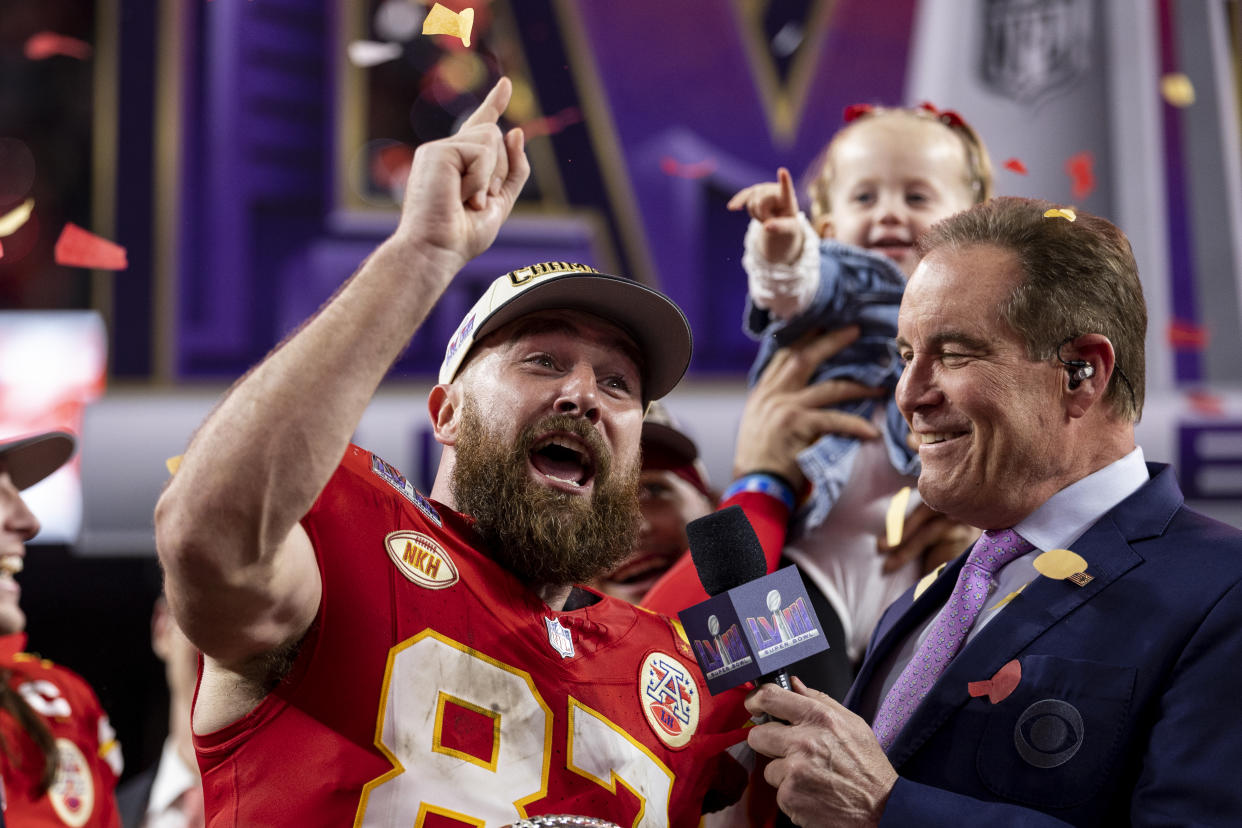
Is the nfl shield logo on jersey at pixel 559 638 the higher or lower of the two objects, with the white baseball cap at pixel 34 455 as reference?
lower

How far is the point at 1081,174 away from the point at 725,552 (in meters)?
3.53

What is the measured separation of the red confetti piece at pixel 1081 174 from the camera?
4668 millimetres

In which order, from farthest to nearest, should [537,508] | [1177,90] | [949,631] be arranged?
[1177,90]
[537,508]
[949,631]

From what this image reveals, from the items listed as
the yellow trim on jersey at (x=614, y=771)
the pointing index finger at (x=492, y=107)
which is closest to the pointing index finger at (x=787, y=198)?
the pointing index finger at (x=492, y=107)

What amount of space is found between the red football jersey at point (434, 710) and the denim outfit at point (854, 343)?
0.93 metres

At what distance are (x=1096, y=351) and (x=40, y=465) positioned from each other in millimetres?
2466

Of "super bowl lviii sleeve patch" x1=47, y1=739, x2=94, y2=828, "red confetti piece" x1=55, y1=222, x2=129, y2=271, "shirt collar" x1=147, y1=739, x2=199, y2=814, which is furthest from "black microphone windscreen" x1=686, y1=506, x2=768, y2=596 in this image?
"red confetti piece" x1=55, y1=222, x2=129, y2=271

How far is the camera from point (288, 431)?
1.37m

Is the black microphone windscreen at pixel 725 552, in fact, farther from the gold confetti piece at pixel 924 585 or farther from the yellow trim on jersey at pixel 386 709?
the gold confetti piece at pixel 924 585

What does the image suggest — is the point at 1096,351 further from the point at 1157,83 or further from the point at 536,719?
the point at 1157,83

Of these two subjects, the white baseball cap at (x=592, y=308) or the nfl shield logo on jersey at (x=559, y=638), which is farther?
the white baseball cap at (x=592, y=308)

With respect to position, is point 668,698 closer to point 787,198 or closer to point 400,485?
point 400,485

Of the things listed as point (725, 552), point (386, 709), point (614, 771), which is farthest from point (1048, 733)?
point (386, 709)

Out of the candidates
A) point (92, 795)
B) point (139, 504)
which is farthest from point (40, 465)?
point (139, 504)
